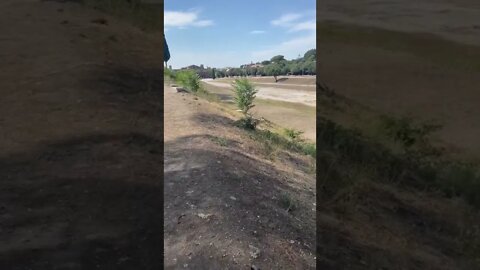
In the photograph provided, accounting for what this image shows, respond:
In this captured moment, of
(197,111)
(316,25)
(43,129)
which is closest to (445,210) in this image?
(316,25)

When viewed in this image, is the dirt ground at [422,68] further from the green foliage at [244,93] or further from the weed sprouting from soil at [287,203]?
the green foliage at [244,93]

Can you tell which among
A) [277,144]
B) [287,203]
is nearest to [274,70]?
[277,144]

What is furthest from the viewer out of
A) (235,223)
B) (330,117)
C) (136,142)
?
(235,223)

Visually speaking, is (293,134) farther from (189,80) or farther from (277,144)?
(189,80)

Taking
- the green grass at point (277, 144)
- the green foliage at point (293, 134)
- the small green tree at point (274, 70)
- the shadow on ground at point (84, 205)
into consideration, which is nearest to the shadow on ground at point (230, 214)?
the shadow on ground at point (84, 205)

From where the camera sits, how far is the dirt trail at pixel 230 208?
2.64 meters

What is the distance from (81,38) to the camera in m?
2.33

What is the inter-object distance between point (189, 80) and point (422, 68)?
727 cm

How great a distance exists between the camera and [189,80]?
354 inches

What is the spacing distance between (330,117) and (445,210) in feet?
2.65

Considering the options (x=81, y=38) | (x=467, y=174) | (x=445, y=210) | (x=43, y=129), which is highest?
(x=81, y=38)

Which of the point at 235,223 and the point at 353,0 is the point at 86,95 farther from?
the point at 353,0

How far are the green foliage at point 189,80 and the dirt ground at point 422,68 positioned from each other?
6.71m

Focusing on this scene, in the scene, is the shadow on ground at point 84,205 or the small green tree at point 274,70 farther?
the small green tree at point 274,70
